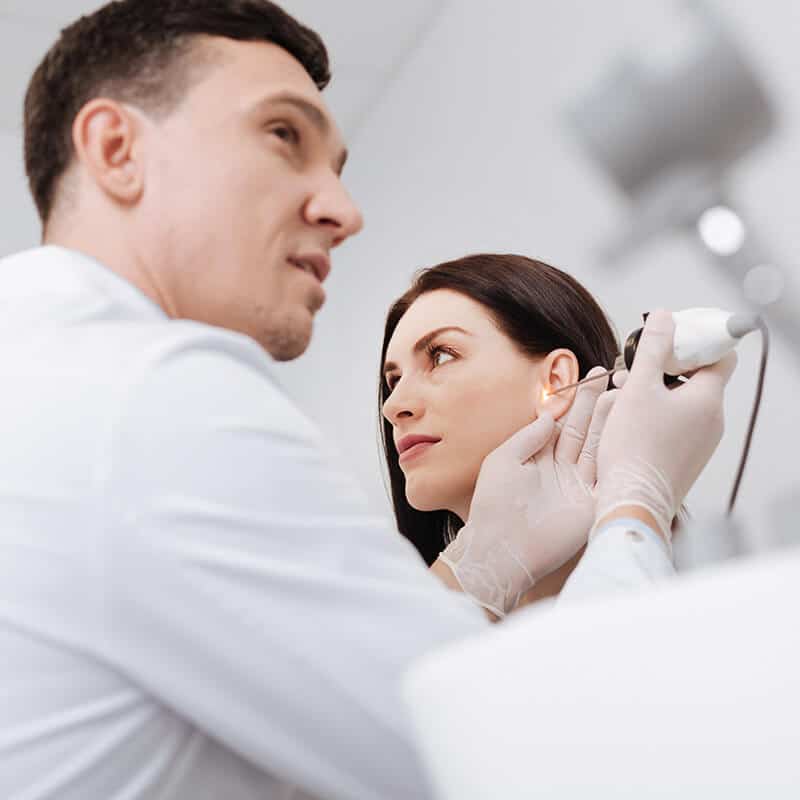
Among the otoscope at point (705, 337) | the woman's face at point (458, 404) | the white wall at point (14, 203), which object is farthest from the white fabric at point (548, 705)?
the white wall at point (14, 203)

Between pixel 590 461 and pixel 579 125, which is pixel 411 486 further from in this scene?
pixel 579 125

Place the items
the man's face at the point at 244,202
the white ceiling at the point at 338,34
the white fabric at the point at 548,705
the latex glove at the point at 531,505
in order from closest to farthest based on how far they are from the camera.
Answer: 1. the white fabric at the point at 548,705
2. the man's face at the point at 244,202
3. the latex glove at the point at 531,505
4. the white ceiling at the point at 338,34

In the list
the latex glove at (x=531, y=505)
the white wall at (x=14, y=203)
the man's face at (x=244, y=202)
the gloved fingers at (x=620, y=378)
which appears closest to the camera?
the man's face at (x=244, y=202)

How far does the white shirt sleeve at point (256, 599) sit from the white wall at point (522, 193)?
96cm

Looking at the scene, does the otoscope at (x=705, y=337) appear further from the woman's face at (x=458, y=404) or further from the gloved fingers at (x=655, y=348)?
the woman's face at (x=458, y=404)

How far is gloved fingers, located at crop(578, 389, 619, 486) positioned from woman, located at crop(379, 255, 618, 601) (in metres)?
0.10

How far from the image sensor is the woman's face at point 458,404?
1.66 meters

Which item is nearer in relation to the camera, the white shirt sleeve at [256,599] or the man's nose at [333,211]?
the white shirt sleeve at [256,599]

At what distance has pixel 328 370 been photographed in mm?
3160

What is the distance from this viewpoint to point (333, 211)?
1043 millimetres

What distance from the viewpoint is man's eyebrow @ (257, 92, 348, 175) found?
3.36ft

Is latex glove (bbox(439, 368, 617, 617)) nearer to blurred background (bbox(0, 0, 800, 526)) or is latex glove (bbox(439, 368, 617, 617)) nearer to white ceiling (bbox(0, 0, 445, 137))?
blurred background (bbox(0, 0, 800, 526))

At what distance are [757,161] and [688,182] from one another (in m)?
0.10

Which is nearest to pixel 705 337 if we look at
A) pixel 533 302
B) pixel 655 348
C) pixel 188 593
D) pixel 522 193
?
pixel 655 348
